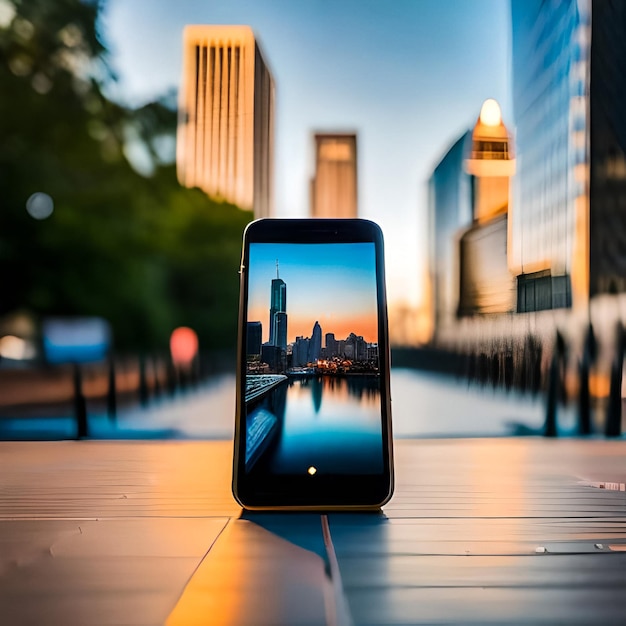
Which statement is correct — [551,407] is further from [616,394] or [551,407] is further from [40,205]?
[40,205]

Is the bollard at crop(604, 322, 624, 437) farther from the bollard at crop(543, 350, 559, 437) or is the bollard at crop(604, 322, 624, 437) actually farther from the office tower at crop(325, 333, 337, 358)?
the office tower at crop(325, 333, 337, 358)

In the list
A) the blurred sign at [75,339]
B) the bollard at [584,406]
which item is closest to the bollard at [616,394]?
the bollard at [584,406]

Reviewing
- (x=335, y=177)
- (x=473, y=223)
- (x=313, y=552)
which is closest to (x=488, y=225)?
(x=473, y=223)

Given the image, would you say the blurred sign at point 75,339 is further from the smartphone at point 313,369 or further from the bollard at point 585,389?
the bollard at point 585,389

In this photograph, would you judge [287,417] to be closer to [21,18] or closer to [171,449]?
[171,449]

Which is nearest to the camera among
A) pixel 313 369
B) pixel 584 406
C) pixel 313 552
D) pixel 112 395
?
pixel 313 552
